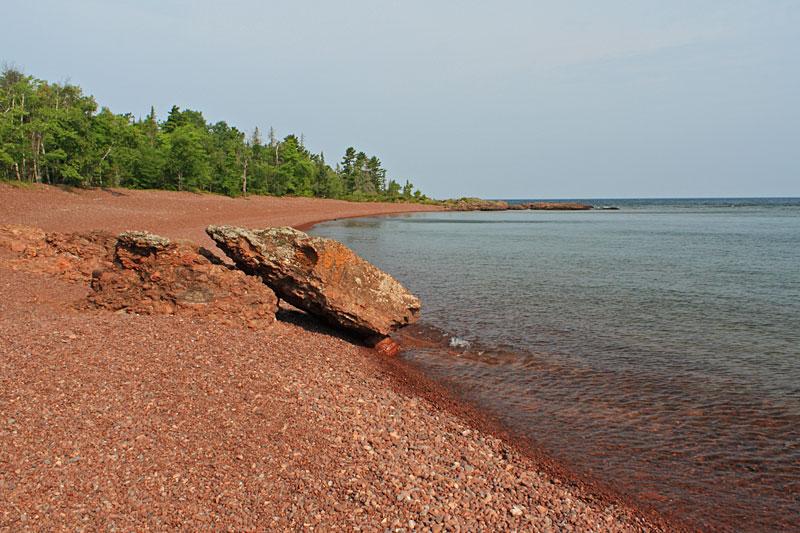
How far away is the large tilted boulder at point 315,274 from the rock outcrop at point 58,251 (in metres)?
4.66

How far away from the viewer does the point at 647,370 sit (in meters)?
9.61

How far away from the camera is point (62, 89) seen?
196ft

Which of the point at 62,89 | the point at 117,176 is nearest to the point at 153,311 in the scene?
the point at 117,176

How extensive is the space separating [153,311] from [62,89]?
66275mm

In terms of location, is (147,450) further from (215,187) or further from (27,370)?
(215,187)

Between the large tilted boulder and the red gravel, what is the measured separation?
1479mm

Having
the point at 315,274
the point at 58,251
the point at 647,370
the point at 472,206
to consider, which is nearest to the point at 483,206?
the point at 472,206

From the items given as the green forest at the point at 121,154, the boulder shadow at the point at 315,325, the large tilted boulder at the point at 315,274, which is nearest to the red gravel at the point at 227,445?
the large tilted boulder at the point at 315,274

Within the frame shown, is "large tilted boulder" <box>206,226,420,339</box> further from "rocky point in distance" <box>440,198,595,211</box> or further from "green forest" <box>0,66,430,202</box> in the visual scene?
"rocky point in distance" <box>440,198,595,211</box>

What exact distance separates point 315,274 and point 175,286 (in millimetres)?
2613

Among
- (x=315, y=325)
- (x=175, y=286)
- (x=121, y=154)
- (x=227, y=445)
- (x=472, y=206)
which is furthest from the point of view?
(x=472, y=206)

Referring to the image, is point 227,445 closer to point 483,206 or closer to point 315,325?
point 315,325

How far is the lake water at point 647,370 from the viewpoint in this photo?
6.04 metres

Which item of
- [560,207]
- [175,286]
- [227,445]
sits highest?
[560,207]
